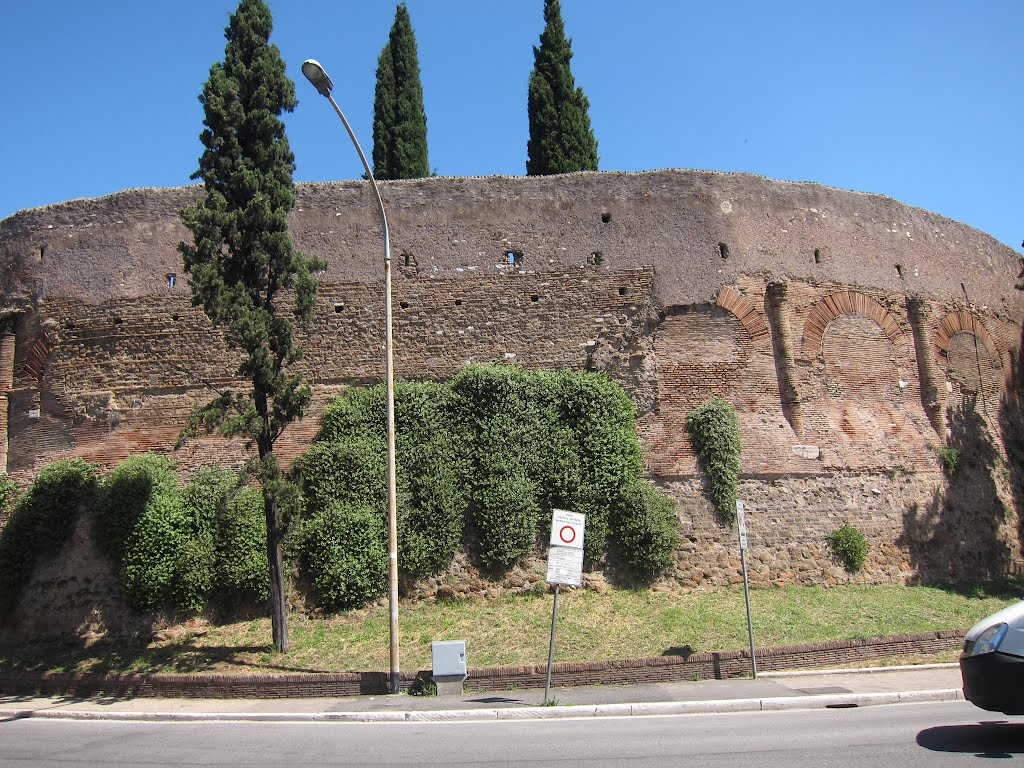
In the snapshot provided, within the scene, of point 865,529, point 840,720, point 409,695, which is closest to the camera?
point 840,720

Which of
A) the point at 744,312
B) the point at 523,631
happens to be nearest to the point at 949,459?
the point at 744,312

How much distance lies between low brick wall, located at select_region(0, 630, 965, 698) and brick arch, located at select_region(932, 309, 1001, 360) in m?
9.28

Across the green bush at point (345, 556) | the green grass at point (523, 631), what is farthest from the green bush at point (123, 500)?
the green bush at point (345, 556)

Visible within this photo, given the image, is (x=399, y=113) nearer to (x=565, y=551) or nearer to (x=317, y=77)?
(x=317, y=77)

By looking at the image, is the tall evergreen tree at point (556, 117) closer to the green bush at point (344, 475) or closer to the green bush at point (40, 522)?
the green bush at point (344, 475)

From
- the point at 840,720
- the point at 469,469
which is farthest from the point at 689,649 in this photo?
the point at 469,469

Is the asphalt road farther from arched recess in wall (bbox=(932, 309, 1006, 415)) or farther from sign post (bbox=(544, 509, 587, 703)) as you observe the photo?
arched recess in wall (bbox=(932, 309, 1006, 415))

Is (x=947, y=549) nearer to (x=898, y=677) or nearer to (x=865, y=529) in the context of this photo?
(x=865, y=529)

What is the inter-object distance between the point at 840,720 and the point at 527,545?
22.3 feet

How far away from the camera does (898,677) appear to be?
10.1 metres

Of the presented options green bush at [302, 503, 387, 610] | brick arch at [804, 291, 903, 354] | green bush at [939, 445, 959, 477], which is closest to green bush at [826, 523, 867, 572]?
green bush at [939, 445, 959, 477]

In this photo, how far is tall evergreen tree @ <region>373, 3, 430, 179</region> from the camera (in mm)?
24484

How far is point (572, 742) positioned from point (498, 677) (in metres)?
2.86

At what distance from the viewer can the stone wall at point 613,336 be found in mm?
15297
